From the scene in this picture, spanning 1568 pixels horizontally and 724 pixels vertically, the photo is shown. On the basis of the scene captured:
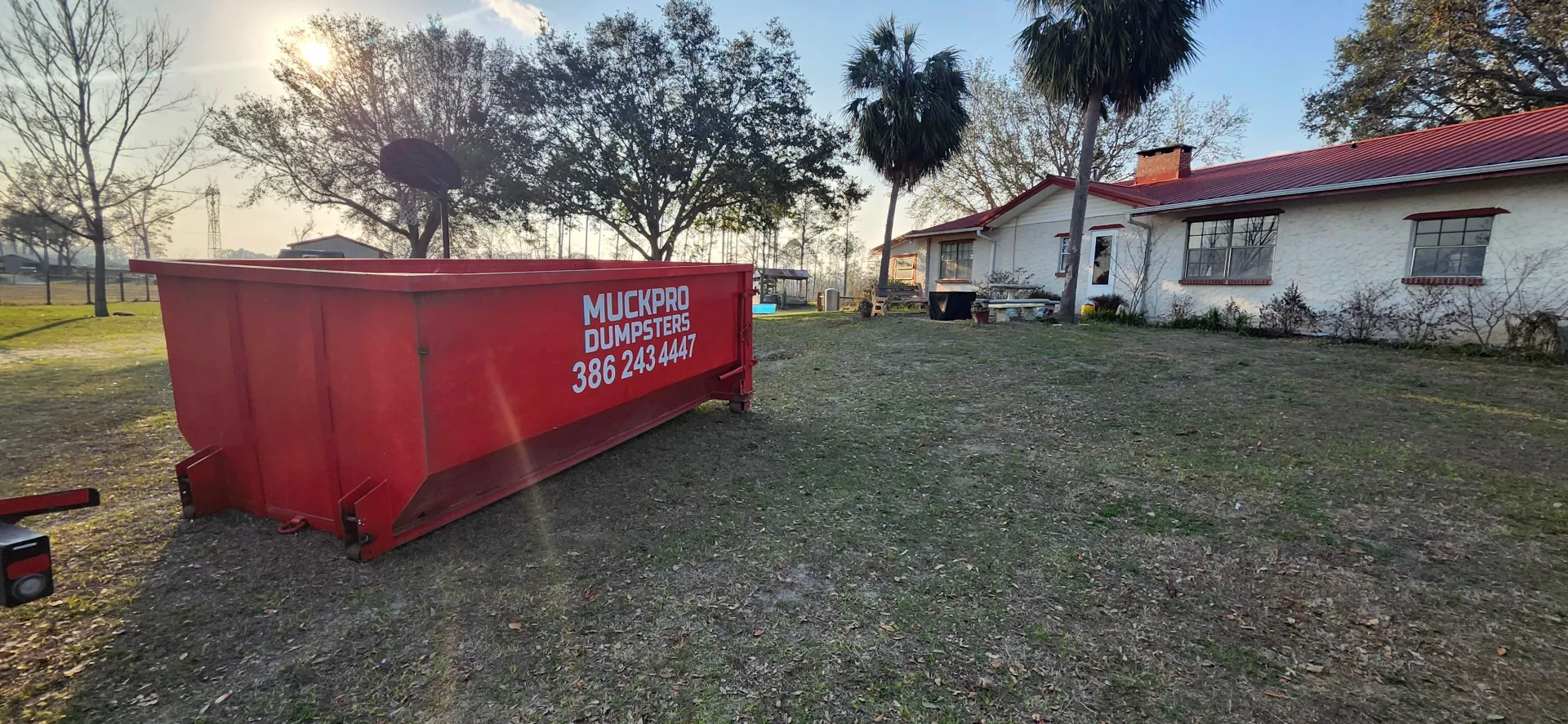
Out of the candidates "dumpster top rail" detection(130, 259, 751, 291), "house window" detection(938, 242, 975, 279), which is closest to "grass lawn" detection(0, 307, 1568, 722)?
"dumpster top rail" detection(130, 259, 751, 291)

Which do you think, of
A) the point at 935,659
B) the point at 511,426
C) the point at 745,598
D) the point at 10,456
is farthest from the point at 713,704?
the point at 10,456

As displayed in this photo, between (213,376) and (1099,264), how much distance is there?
16839 mm

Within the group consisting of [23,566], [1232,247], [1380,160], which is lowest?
[23,566]

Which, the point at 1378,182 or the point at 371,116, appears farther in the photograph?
the point at 371,116

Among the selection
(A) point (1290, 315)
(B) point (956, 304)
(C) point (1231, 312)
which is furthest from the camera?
(B) point (956, 304)

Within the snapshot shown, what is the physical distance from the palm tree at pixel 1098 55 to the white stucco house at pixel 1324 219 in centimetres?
198

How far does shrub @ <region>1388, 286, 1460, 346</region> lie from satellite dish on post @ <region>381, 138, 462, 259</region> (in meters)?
13.9

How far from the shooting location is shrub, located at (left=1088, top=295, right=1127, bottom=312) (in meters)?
14.5

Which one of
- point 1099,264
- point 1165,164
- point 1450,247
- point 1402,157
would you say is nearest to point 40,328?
point 1099,264

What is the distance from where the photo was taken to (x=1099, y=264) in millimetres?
15484

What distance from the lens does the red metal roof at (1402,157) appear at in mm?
9211

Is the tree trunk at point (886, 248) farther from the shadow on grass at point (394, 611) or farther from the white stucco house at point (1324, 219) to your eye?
the shadow on grass at point (394, 611)

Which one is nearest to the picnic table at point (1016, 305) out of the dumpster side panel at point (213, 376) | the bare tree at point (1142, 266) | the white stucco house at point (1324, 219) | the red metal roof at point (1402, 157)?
the white stucco house at point (1324, 219)

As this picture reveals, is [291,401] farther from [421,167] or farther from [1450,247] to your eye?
[1450,247]
